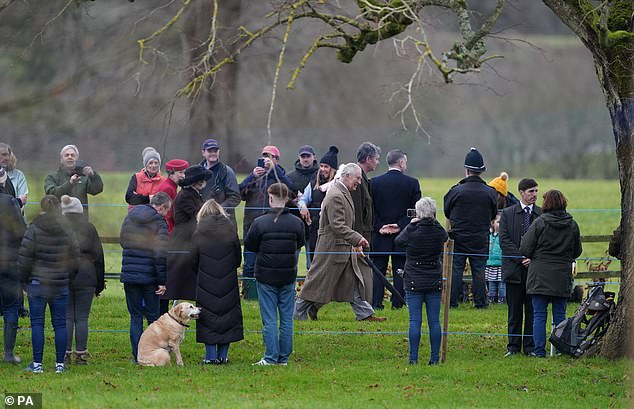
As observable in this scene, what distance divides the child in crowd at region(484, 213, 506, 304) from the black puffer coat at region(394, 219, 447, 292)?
14.1 ft

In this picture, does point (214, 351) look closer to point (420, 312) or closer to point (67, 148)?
point (420, 312)

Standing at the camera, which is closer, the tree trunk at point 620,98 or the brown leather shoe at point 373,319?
the tree trunk at point 620,98

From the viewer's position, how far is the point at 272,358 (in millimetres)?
8219

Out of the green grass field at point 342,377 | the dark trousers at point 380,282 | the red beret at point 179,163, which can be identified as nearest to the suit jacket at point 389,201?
the dark trousers at point 380,282

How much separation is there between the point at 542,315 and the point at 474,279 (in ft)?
9.28

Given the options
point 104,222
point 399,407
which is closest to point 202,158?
point 104,222

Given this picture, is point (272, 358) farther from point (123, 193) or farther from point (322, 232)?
point (123, 193)

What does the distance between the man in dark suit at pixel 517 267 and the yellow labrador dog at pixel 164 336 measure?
10.6ft

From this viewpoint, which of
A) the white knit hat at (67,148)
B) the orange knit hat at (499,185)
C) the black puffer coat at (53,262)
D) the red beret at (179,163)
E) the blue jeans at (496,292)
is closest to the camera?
the white knit hat at (67,148)

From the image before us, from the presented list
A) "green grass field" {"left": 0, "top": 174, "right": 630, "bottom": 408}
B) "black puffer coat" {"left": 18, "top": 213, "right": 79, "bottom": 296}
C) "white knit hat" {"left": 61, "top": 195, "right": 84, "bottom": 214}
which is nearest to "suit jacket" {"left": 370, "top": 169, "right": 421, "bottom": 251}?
"green grass field" {"left": 0, "top": 174, "right": 630, "bottom": 408}

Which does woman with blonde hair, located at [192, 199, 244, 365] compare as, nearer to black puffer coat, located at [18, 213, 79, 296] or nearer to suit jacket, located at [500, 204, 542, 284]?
black puffer coat, located at [18, 213, 79, 296]

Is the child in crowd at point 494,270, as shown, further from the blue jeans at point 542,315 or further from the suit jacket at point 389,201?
the blue jeans at point 542,315

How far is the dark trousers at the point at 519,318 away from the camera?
911 cm

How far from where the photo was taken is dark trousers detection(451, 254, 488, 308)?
1140 centimetres
